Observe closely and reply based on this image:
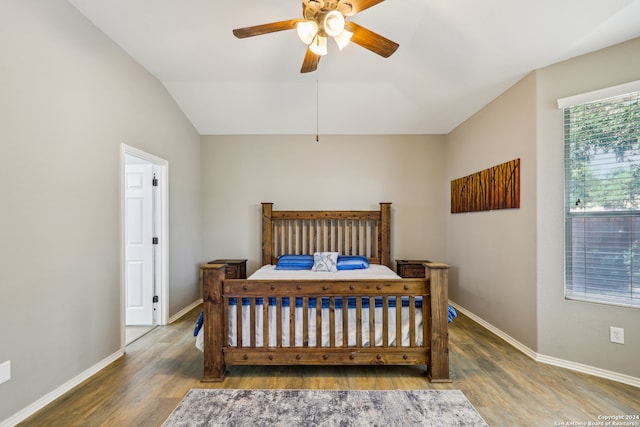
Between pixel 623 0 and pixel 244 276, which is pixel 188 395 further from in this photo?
pixel 623 0

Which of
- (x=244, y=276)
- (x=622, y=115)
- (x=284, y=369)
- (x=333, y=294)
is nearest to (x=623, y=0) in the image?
(x=622, y=115)

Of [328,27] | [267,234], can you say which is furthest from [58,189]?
[267,234]

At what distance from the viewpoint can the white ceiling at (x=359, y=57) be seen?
2.30 metres

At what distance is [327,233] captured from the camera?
4426 millimetres

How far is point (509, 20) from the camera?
233cm

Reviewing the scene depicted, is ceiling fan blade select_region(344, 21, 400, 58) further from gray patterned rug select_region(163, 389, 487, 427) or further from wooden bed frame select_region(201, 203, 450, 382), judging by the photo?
gray patterned rug select_region(163, 389, 487, 427)

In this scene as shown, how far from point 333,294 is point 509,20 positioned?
255 cm

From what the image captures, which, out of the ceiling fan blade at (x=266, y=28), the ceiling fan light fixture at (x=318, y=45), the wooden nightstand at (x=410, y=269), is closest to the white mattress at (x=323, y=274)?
the wooden nightstand at (x=410, y=269)

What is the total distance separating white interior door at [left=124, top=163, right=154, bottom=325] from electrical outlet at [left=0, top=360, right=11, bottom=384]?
1685 mm

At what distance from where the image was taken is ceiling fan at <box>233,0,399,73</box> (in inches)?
67.6

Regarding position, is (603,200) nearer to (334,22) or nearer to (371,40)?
(371,40)

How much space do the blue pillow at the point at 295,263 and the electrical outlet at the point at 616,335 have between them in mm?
2912

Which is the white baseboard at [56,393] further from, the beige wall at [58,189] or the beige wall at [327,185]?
the beige wall at [327,185]

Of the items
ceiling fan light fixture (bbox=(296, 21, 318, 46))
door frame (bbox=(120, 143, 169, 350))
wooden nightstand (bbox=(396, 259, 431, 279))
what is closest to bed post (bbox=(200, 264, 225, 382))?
door frame (bbox=(120, 143, 169, 350))
